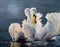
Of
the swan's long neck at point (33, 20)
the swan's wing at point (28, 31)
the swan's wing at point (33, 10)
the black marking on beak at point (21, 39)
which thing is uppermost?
the swan's wing at point (33, 10)

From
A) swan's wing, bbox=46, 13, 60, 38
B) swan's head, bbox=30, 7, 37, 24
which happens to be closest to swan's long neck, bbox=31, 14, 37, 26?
swan's head, bbox=30, 7, 37, 24

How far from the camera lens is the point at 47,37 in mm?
2074

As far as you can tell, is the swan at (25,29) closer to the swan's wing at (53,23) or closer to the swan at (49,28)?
the swan at (49,28)

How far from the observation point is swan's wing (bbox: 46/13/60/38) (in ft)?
6.78

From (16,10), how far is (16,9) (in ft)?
0.03

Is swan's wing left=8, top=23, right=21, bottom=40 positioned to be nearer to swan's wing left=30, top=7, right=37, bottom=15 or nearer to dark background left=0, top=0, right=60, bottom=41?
dark background left=0, top=0, right=60, bottom=41

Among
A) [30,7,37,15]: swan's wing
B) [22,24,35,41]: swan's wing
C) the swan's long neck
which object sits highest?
[30,7,37,15]: swan's wing

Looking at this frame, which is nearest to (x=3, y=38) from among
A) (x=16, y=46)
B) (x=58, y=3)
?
(x=16, y=46)

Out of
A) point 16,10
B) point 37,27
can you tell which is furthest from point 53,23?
point 16,10

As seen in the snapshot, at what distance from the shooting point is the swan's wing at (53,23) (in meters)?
2.07

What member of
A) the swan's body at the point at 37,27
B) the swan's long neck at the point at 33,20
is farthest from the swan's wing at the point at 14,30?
the swan's long neck at the point at 33,20

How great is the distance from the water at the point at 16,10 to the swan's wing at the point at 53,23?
0.15ft

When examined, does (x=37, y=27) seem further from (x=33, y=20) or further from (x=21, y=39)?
(x=21, y=39)

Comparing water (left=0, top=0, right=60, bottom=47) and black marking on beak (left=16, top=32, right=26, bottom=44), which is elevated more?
water (left=0, top=0, right=60, bottom=47)
